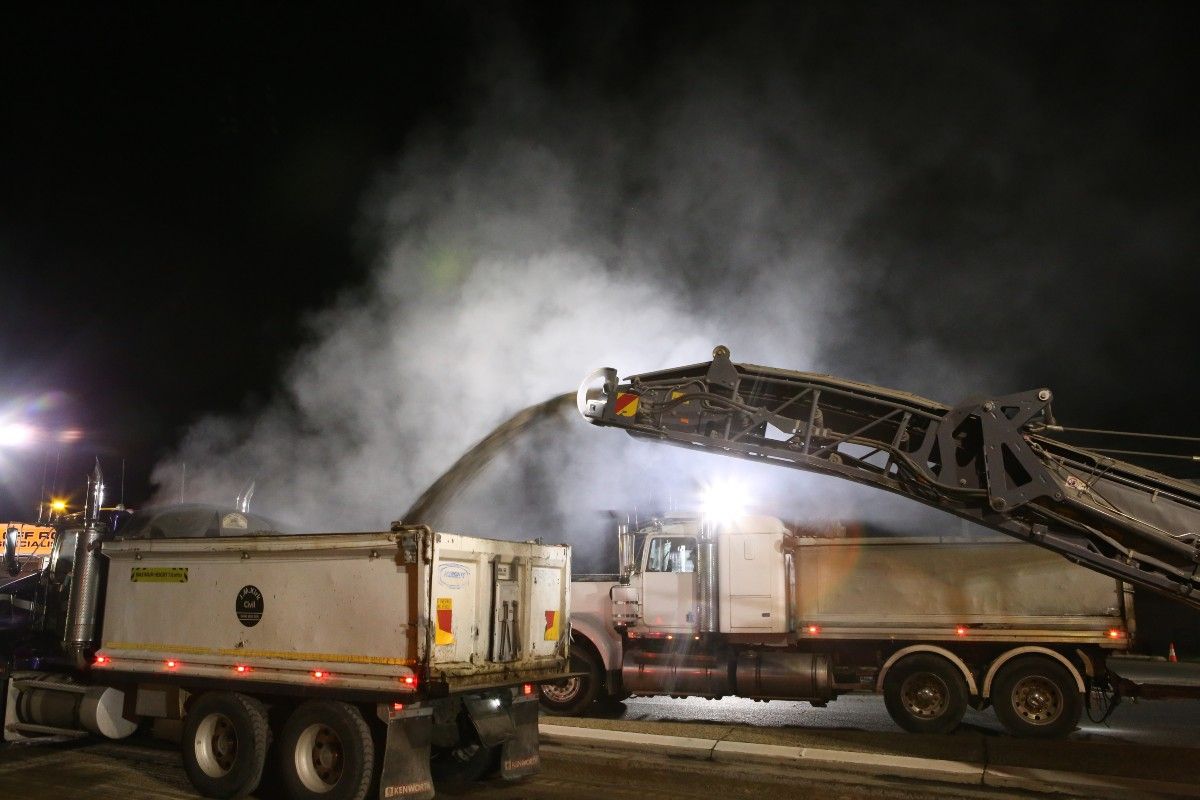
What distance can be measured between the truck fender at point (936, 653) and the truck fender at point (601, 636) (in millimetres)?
3489

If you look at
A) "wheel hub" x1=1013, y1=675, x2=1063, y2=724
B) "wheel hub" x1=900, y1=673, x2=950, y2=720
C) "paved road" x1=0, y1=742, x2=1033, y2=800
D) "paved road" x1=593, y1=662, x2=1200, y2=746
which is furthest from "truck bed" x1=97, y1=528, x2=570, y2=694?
"wheel hub" x1=1013, y1=675, x2=1063, y2=724

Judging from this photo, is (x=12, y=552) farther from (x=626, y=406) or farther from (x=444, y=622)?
(x=626, y=406)

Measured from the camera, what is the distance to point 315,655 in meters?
7.18

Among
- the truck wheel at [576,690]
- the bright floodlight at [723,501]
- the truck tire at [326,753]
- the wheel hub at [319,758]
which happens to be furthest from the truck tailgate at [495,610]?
the bright floodlight at [723,501]

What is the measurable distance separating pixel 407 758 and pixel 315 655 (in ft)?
3.87

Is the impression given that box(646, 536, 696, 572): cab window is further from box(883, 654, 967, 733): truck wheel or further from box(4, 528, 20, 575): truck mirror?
box(4, 528, 20, 575): truck mirror

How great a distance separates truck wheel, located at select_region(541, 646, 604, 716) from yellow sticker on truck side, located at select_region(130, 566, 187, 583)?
5.45m

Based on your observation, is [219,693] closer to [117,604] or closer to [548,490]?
[117,604]

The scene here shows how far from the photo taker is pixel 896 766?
27.1ft

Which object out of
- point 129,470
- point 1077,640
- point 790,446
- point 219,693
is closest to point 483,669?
point 219,693

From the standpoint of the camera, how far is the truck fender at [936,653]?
10.6 meters

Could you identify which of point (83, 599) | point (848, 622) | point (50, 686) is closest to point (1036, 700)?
point (848, 622)

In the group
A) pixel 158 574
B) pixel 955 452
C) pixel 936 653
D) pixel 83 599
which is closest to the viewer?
pixel 955 452

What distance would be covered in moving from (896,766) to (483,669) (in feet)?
13.4
